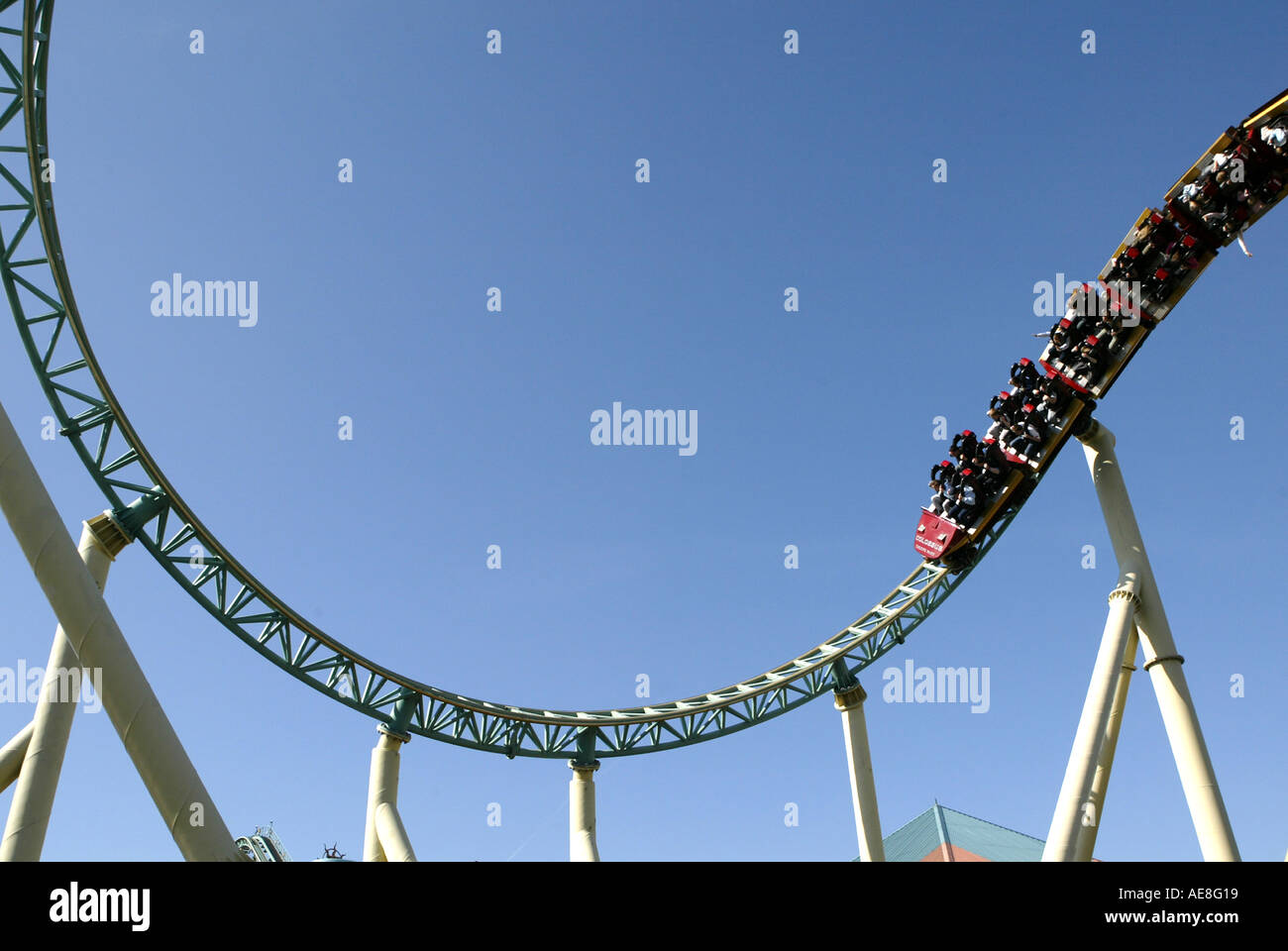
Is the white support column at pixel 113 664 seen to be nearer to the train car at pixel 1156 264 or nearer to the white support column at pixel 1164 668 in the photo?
the white support column at pixel 1164 668

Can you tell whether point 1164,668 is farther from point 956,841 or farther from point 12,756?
point 956,841

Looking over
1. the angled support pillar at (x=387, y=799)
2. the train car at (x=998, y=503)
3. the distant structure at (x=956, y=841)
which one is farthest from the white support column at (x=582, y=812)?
the distant structure at (x=956, y=841)

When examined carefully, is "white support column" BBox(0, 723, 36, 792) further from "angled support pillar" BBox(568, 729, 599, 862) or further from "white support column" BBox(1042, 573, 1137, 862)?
"white support column" BBox(1042, 573, 1137, 862)

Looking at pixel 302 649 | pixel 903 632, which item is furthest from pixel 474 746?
pixel 903 632

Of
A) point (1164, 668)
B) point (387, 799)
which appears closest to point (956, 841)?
point (1164, 668)

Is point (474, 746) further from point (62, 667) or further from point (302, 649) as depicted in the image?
point (62, 667)

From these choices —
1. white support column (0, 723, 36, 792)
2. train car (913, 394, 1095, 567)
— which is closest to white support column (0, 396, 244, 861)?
white support column (0, 723, 36, 792)
